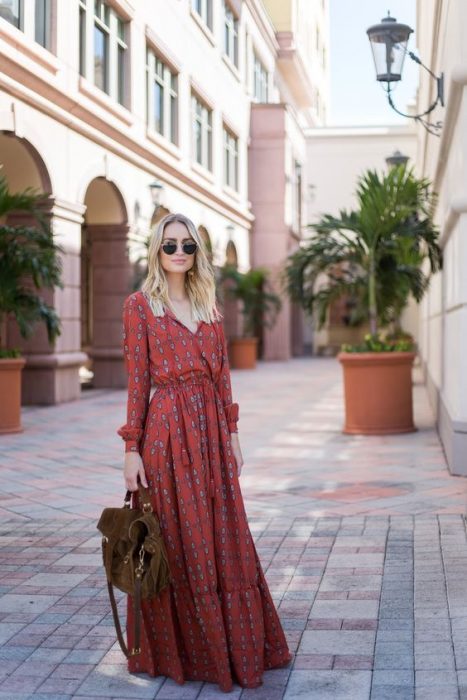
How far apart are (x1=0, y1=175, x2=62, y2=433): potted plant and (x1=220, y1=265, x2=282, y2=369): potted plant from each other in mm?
13563

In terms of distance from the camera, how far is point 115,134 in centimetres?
1691

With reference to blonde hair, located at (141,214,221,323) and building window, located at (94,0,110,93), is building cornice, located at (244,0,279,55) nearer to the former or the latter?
building window, located at (94,0,110,93)

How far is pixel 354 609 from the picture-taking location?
14.9ft

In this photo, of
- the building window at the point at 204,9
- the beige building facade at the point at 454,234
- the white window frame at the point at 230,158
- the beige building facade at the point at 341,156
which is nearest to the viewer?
the beige building facade at the point at 454,234

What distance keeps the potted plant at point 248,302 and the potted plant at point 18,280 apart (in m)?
13.6

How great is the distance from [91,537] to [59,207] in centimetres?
916

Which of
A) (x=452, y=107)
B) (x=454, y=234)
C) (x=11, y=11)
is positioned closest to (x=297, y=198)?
(x=11, y=11)

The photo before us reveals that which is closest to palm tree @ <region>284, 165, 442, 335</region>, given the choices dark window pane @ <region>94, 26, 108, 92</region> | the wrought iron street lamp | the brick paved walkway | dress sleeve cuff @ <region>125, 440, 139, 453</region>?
the wrought iron street lamp

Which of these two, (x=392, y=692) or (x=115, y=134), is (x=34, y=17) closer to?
(x=115, y=134)

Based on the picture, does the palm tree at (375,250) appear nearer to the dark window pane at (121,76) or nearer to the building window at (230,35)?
the dark window pane at (121,76)

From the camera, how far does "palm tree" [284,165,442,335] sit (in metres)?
11.2

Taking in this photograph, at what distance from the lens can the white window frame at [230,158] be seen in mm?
26781

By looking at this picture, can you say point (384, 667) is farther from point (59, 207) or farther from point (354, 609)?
point (59, 207)

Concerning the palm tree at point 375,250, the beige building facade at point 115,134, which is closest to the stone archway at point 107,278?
the beige building facade at point 115,134
